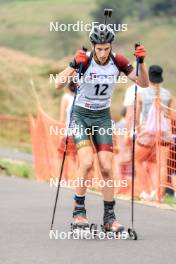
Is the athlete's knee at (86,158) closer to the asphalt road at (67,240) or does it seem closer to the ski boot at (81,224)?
the ski boot at (81,224)

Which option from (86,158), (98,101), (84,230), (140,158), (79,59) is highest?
(140,158)

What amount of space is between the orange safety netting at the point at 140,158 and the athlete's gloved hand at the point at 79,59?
3977 millimetres

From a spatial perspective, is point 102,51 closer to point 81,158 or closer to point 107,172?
point 81,158

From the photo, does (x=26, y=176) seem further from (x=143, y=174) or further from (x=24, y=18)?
(x=24, y=18)

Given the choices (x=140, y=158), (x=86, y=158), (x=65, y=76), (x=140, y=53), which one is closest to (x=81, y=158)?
(x=86, y=158)

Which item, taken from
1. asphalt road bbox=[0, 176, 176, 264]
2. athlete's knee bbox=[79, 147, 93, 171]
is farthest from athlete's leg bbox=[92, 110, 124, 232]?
asphalt road bbox=[0, 176, 176, 264]

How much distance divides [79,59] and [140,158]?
5193mm

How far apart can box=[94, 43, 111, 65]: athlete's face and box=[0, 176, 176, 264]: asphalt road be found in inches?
66.7

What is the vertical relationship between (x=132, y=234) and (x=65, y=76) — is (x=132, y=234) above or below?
below

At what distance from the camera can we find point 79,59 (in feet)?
33.4

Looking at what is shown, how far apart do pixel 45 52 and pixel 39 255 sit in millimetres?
101892

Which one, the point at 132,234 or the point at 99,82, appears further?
the point at 99,82

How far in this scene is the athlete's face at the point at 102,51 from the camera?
10.3 m

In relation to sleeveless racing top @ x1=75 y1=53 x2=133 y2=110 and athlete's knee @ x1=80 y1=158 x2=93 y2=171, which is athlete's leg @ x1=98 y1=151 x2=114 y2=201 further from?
sleeveless racing top @ x1=75 y1=53 x2=133 y2=110
